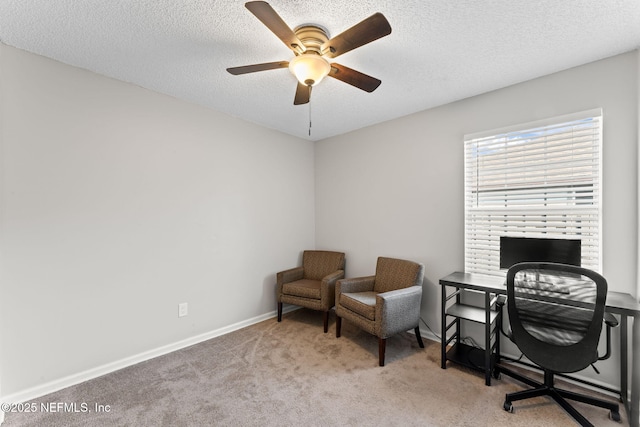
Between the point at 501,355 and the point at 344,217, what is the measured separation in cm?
218

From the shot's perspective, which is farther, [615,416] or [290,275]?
[290,275]

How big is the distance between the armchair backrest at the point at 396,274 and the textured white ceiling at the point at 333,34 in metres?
1.70

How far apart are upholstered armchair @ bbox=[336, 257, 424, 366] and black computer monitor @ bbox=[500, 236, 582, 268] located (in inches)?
29.8

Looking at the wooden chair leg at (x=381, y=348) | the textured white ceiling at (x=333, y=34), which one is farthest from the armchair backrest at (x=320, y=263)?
the textured white ceiling at (x=333, y=34)

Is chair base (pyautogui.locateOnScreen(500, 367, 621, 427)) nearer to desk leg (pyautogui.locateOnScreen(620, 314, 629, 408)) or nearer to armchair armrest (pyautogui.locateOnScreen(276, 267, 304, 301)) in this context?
desk leg (pyautogui.locateOnScreen(620, 314, 629, 408))

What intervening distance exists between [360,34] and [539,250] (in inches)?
80.5

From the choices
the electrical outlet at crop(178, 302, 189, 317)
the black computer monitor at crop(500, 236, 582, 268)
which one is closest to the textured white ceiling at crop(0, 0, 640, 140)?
the black computer monitor at crop(500, 236, 582, 268)

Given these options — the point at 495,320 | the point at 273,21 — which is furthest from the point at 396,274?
the point at 273,21

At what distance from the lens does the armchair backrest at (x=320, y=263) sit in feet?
11.8

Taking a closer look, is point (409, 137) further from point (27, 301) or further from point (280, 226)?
point (27, 301)

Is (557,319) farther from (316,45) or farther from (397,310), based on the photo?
(316,45)

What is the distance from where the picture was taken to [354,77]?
1.83 meters

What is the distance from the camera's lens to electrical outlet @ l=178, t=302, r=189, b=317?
2730mm

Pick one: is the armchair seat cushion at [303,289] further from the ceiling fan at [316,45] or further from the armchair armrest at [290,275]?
the ceiling fan at [316,45]
